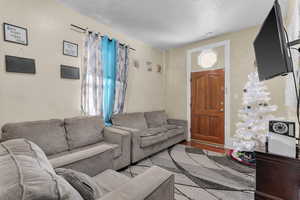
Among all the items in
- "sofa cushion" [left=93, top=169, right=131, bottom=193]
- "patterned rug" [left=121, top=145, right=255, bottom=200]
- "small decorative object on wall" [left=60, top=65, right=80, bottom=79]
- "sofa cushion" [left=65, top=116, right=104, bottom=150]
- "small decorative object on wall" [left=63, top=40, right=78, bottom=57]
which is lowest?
"patterned rug" [left=121, top=145, right=255, bottom=200]

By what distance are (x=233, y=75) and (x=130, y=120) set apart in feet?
8.63

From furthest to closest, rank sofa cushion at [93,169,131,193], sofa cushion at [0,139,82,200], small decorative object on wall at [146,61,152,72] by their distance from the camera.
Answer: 1. small decorative object on wall at [146,61,152,72]
2. sofa cushion at [93,169,131,193]
3. sofa cushion at [0,139,82,200]

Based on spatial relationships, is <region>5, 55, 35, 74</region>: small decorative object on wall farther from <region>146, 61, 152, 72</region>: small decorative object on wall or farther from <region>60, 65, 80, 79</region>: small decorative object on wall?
<region>146, 61, 152, 72</region>: small decorative object on wall

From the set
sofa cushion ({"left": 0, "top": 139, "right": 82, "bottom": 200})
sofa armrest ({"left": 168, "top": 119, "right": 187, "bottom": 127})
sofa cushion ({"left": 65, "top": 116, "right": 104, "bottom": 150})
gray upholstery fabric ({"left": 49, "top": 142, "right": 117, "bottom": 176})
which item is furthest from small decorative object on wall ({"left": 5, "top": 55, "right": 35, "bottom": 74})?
sofa armrest ({"left": 168, "top": 119, "right": 187, "bottom": 127})

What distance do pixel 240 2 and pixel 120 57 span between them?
2361 mm

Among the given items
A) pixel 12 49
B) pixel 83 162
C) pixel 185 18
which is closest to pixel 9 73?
pixel 12 49

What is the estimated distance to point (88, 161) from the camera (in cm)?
133

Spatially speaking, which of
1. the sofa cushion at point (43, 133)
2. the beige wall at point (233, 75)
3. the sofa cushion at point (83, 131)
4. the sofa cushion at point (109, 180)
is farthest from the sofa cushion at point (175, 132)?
the sofa cushion at point (43, 133)

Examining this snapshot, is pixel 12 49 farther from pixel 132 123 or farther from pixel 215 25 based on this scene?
pixel 215 25

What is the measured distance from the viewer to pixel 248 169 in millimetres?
2316

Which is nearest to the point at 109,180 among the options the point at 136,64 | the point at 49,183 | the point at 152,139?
the point at 49,183

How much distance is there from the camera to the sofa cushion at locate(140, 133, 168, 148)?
2563 millimetres

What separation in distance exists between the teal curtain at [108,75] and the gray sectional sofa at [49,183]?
1838 millimetres

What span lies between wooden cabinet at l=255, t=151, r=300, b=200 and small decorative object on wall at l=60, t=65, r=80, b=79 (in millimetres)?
2697
